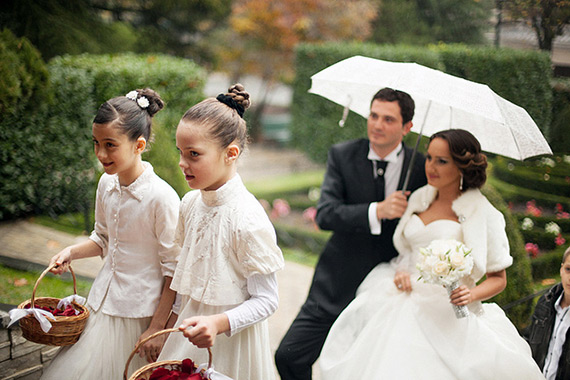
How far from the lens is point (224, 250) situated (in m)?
2.33

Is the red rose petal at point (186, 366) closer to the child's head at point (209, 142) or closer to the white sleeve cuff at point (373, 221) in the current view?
the child's head at point (209, 142)

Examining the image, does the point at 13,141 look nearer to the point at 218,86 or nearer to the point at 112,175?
the point at 112,175

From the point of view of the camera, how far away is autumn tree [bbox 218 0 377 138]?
12794 millimetres

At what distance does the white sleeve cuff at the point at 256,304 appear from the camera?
85.7 inches

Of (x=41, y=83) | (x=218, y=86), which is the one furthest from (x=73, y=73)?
(x=218, y=86)

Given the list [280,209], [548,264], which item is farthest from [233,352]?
[280,209]

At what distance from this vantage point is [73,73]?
6.18 m

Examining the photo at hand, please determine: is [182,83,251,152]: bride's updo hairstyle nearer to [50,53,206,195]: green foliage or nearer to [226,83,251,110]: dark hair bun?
[226,83,251,110]: dark hair bun

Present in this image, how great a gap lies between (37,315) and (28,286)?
2.02m

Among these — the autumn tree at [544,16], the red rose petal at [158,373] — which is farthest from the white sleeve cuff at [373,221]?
the autumn tree at [544,16]

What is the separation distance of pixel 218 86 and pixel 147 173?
19.8 metres

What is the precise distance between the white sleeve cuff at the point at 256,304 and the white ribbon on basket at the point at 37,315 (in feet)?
2.54

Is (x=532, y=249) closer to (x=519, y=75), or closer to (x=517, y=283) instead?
(x=517, y=283)

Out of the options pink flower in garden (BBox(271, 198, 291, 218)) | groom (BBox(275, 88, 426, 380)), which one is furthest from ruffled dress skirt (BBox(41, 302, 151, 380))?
pink flower in garden (BBox(271, 198, 291, 218))
